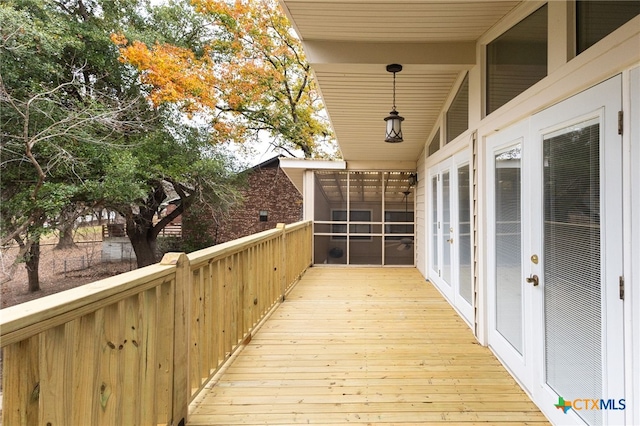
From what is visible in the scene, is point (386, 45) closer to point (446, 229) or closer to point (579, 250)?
point (579, 250)

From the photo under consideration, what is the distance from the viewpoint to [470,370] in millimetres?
2361

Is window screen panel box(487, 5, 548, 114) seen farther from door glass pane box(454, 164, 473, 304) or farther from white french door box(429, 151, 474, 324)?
door glass pane box(454, 164, 473, 304)

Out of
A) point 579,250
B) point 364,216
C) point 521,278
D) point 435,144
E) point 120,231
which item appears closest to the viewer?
point 579,250

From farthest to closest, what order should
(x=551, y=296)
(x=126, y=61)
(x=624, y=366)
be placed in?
(x=126, y=61) → (x=551, y=296) → (x=624, y=366)

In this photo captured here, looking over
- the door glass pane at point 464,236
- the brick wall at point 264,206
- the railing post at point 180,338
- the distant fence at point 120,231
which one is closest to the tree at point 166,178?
the distant fence at point 120,231

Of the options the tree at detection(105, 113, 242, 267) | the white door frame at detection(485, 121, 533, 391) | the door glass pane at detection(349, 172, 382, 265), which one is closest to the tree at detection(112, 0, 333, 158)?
the tree at detection(105, 113, 242, 267)

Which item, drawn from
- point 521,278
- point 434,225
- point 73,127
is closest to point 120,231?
point 73,127

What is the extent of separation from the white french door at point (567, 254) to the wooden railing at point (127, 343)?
2116mm

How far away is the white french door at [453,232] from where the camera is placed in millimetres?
3331

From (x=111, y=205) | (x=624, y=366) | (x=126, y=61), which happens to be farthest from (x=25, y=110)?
(x=624, y=366)

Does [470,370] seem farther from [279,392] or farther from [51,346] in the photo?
[51,346]

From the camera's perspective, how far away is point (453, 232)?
12.6ft

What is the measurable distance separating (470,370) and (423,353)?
379 millimetres

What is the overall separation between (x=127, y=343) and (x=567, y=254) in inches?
88.6
